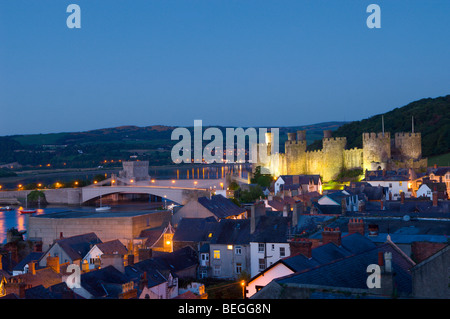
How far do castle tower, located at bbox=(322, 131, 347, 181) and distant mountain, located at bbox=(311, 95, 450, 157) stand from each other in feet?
56.1

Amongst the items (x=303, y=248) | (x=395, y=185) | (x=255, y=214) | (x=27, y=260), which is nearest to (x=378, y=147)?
(x=395, y=185)

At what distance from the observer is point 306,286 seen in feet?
19.9

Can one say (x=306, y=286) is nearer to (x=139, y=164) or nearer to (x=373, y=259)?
(x=373, y=259)

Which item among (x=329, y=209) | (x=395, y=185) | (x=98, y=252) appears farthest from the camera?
(x=395, y=185)

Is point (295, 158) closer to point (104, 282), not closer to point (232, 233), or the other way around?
point (232, 233)

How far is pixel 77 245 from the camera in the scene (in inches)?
814

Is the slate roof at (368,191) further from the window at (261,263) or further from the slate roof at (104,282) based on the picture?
the slate roof at (104,282)

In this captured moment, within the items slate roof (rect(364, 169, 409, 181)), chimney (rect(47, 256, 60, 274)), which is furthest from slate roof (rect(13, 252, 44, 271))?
slate roof (rect(364, 169, 409, 181))

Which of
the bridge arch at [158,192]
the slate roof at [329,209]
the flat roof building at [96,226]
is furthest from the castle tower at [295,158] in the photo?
the slate roof at [329,209]

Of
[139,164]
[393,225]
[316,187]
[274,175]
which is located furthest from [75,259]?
[139,164]

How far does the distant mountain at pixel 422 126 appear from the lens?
200 feet

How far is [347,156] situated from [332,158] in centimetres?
111

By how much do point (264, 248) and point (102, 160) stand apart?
5026 inches

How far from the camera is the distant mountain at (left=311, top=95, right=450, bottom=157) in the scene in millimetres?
61031
